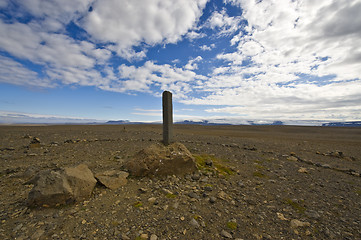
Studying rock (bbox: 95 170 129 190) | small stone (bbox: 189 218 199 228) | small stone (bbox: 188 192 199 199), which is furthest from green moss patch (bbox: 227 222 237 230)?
rock (bbox: 95 170 129 190)

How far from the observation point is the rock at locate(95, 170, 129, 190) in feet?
23.1

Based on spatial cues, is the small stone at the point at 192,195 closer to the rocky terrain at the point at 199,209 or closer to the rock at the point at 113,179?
the rocky terrain at the point at 199,209

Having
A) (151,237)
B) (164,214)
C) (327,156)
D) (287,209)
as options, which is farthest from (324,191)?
(327,156)

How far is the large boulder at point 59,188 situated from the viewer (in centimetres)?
542

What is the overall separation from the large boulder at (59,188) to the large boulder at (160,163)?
2354mm

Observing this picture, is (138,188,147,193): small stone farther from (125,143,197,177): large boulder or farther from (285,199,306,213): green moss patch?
(285,199,306,213): green moss patch

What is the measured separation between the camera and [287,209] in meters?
6.11

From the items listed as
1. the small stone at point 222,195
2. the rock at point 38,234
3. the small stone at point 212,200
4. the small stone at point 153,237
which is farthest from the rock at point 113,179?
the small stone at point 222,195

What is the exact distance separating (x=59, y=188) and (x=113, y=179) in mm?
2093

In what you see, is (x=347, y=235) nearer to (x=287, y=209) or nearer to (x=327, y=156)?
(x=287, y=209)

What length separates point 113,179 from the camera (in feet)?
24.0

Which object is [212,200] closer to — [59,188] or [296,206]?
[296,206]

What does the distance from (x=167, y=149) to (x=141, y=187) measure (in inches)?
106

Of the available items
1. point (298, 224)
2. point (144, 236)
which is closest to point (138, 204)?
point (144, 236)
